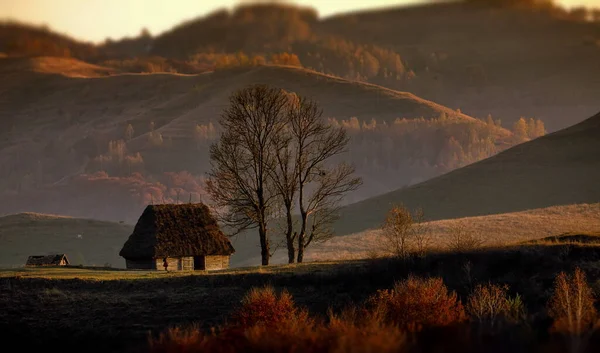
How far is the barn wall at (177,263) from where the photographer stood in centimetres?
7800

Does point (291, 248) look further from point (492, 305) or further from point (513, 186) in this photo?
point (513, 186)

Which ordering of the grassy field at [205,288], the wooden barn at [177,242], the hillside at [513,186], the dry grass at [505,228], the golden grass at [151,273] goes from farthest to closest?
the hillside at [513,186]
the dry grass at [505,228]
the wooden barn at [177,242]
the golden grass at [151,273]
the grassy field at [205,288]

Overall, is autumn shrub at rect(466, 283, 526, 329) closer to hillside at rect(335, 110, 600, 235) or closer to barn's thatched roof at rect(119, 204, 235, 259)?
barn's thatched roof at rect(119, 204, 235, 259)

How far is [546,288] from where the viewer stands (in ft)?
192

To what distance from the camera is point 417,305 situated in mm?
49250

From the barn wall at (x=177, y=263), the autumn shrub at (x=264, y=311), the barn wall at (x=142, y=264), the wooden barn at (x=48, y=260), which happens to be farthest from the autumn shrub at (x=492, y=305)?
the wooden barn at (x=48, y=260)

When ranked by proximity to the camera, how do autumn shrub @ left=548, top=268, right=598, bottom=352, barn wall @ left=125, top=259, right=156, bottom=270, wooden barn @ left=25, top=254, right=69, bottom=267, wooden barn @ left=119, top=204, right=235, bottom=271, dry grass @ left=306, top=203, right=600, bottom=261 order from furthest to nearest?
dry grass @ left=306, top=203, right=600, bottom=261 < wooden barn @ left=25, top=254, right=69, bottom=267 < wooden barn @ left=119, top=204, right=235, bottom=271 < barn wall @ left=125, top=259, right=156, bottom=270 < autumn shrub @ left=548, top=268, right=598, bottom=352

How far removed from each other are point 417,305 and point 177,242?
33.5 meters

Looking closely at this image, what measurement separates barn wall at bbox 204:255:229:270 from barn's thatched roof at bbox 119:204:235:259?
601mm

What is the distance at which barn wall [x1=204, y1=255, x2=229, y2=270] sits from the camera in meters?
80.1

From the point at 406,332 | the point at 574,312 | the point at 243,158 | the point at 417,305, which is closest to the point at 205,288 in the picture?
the point at 417,305

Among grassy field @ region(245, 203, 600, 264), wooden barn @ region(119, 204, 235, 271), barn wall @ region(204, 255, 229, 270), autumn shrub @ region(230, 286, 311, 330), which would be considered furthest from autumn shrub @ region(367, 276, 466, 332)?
grassy field @ region(245, 203, 600, 264)

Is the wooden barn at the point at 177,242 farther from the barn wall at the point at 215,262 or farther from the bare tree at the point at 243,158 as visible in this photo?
the bare tree at the point at 243,158

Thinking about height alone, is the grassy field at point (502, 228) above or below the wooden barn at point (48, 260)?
above
